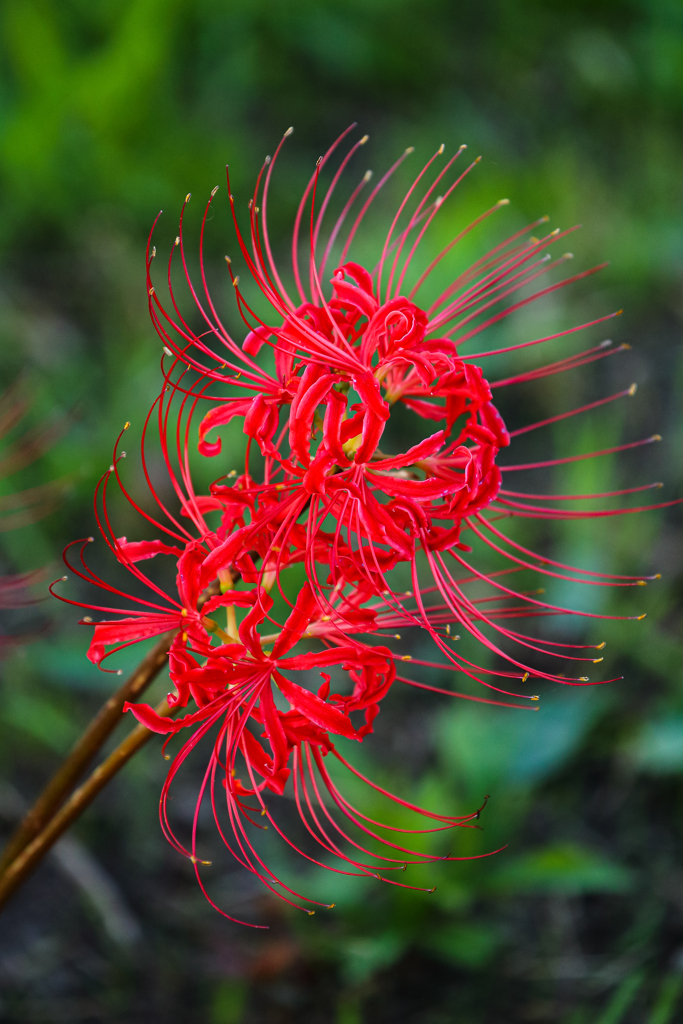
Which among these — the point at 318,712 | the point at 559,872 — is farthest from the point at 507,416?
the point at 318,712

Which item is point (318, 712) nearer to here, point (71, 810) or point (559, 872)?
point (71, 810)

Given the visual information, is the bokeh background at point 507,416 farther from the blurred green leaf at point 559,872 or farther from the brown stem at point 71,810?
the brown stem at point 71,810

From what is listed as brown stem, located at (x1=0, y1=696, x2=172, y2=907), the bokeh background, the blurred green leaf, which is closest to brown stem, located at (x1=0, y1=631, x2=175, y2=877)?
brown stem, located at (x1=0, y1=696, x2=172, y2=907)

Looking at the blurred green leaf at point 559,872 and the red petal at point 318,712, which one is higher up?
the red petal at point 318,712

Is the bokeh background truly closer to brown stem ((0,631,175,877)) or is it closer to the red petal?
brown stem ((0,631,175,877))

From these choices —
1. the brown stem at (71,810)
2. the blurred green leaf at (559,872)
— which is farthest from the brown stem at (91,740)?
the blurred green leaf at (559,872)

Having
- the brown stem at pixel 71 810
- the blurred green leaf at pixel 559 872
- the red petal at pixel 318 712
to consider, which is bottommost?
the blurred green leaf at pixel 559 872

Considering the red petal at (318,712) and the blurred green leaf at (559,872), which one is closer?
the red petal at (318,712)

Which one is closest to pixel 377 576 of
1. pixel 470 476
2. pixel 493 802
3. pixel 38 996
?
pixel 470 476
